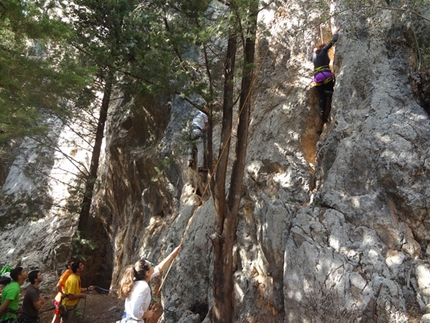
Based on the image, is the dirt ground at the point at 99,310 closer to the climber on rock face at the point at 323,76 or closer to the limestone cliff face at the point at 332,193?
the limestone cliff face at the point at 332,193

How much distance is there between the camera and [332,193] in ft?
18.4

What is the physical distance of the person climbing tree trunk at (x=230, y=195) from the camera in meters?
6.02

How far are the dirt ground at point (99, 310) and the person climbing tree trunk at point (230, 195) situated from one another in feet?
15.1

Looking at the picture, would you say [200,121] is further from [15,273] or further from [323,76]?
[15,273]

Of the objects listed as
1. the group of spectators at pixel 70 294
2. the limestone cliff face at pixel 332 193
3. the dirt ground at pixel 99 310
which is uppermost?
the limestone cliff face at pixel 332 193

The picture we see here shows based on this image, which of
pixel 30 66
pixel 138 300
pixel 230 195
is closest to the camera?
pixel 138 300

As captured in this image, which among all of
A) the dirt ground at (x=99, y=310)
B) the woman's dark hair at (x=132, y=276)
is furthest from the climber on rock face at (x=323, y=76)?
the dirt ground at (x=99, y=310)

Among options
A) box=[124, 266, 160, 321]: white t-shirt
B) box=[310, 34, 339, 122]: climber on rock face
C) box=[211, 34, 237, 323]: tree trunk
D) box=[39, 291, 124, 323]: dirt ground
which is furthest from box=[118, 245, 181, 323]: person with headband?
box=[39, 291, 124, 323]: dirt ground

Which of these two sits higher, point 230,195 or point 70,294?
point 230,195

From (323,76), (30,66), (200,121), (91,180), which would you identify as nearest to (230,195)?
(200,121)

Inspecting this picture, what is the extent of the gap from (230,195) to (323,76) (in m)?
2.96

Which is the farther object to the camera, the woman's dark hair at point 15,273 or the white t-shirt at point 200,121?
the white t-shirt at point 200,121

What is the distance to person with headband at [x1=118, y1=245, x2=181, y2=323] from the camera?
3.47 m

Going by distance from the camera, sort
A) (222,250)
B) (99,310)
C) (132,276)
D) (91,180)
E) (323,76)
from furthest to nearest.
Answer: (91,180), (99,310), (323,76), (222,250), (132,276)
